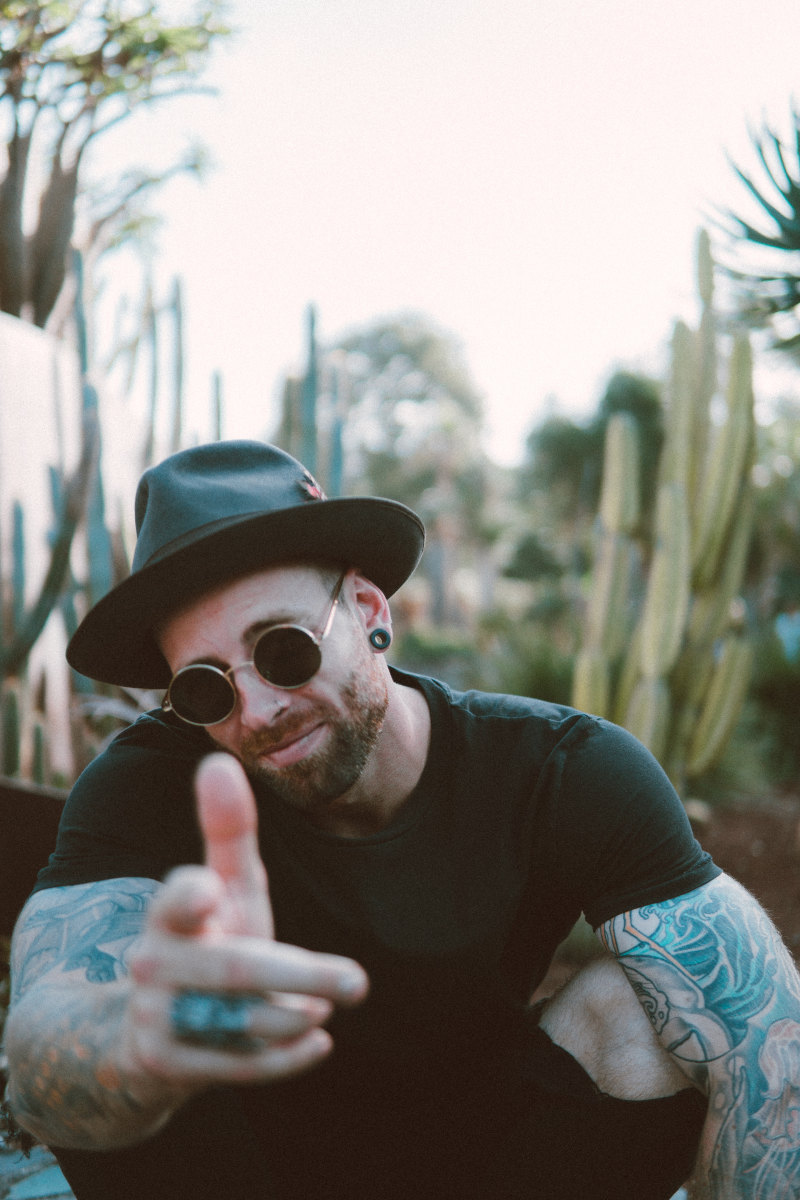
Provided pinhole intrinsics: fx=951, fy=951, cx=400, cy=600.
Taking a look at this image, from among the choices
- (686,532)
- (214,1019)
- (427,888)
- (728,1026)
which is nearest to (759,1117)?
(728,1026)

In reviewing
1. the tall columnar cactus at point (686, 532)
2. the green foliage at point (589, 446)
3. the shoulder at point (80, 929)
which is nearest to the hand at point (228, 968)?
the shoulder at point (80, 929)

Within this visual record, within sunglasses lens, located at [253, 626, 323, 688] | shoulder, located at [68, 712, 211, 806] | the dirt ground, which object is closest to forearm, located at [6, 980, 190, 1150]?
shoulder, located at [68, 712, 211, 806]

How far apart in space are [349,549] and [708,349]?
3888mm

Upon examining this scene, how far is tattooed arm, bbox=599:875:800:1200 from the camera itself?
1660mm

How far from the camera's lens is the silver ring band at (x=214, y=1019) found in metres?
1.02

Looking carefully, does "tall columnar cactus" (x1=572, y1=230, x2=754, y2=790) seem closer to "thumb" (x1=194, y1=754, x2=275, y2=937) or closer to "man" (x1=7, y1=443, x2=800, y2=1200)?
"man" (x1=7, y1=443, x2=800, y2=1200)

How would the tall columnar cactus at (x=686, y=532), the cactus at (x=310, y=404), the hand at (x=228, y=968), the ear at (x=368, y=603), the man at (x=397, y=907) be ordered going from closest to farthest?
1. the hand at (x=228, y=968)
2. the man at (x=397, y=907)
3. the ear at (x=368, y=603)
4. the cactus at (x=310, y=404)
5. the tall columnar cactus at (x=686, y=532)

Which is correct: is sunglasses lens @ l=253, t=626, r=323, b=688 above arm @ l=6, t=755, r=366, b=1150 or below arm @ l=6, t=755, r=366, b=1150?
above

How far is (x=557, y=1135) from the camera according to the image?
1.77 meters

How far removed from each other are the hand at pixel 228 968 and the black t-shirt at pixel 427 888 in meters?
0.72

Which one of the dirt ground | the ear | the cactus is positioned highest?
the cactus

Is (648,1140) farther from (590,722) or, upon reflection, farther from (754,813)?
(754,813)

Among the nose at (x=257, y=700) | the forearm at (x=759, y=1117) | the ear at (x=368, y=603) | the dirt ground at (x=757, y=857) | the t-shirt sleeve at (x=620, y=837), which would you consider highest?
the ear at (x=368, y=603)

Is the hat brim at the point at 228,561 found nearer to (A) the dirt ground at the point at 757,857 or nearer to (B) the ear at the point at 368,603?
(B) the ear at the point at 368,603
